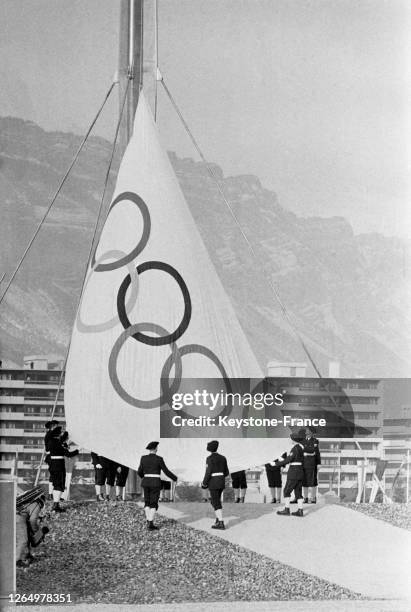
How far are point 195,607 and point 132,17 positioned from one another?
7265 millimetres

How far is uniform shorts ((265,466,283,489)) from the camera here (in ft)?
48.5

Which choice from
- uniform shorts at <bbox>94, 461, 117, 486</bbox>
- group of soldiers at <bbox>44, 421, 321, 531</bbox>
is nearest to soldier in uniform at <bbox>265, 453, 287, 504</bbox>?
group of soldiers at <bbox>44, 421, 321, 531</bbox>

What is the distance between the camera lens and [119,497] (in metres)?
14.3

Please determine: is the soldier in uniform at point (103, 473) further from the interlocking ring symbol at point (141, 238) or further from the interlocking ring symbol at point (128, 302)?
the interlocking ring symbol at point (141, 238)

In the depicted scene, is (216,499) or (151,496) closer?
(151,496)

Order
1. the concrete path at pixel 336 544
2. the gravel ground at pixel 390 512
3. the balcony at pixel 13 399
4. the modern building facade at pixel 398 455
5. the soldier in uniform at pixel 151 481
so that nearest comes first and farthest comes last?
the concrete path at pixel 336 544 → the soldier in uniform at pixel 151 481 → the balcony at pixel 13 399 → the gravel ground at pixel 390 512 → the modern building facade at pixel 398 455

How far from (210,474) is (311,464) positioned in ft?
5.20

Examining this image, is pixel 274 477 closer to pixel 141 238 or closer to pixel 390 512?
pixel 390 512

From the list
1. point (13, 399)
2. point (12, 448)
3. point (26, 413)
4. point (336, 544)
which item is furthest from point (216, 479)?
point (26, 413)

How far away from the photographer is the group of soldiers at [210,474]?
508 inches

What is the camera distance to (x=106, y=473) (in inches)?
571

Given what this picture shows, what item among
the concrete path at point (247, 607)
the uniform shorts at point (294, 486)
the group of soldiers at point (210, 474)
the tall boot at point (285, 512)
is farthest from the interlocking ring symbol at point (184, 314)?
the concrete path at point (247, 607)

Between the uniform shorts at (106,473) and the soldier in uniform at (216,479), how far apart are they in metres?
1.67

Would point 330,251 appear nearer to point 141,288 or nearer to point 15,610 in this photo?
point 141,288
